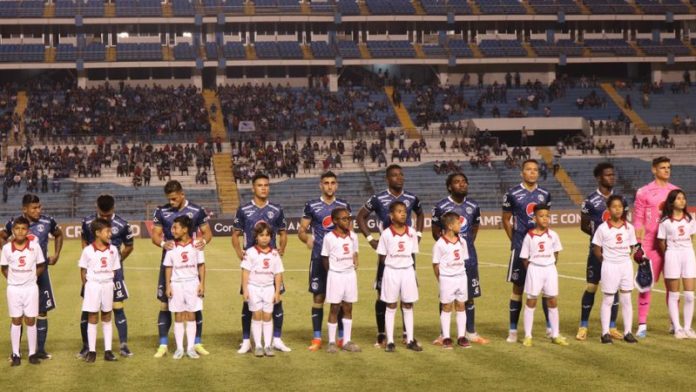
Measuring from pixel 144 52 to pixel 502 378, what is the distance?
63.9 meters

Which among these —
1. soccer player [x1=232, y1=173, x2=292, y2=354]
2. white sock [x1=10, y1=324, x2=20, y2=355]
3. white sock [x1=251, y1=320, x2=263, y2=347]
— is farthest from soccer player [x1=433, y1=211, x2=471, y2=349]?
white sock [x1=10, y1=324, x2=20, y2=355]

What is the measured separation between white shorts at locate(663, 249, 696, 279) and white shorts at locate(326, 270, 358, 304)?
4706 millimetres

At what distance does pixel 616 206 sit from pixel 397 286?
331cm

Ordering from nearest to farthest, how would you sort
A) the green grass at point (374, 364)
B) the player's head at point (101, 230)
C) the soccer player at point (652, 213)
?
the green grass at point (374, 364) → the player's head at point (101, 230) → the soccer player at point (652, 213)

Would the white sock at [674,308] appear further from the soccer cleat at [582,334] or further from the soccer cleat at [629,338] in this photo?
the soccer cleat at [582,334]

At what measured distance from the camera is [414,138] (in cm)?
6347

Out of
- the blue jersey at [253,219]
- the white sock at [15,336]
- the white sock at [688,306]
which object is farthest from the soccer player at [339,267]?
the white sock at [688,306]

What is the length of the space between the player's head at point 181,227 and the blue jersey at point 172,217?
19 cm

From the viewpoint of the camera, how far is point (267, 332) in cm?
1319

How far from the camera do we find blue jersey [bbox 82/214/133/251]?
44.0 feet

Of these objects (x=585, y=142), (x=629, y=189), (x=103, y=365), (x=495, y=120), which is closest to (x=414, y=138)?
(x=495, y=120)

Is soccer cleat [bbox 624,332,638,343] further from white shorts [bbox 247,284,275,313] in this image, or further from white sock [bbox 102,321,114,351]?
white sock [bbox 102,321,114,351]

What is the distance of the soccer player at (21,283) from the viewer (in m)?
12.8

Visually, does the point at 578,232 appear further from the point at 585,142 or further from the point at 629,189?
the point at 585,142
